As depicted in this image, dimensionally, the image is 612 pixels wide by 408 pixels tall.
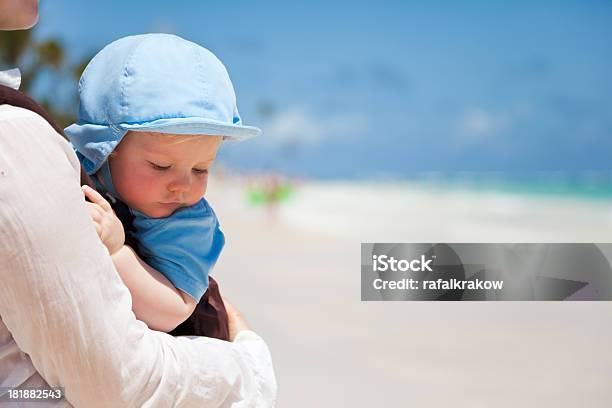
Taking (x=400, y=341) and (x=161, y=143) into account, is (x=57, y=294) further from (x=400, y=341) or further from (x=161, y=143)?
(x=400, y=341)

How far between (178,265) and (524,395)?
11.1 feet

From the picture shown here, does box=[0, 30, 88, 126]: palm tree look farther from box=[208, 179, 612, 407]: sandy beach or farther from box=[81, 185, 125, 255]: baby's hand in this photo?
box=[81, 185, 125, 255]: baby's hand

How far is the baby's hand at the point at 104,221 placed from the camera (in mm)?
1251

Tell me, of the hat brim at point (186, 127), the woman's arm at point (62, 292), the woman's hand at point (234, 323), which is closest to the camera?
the woman's arm at point (62, 292)

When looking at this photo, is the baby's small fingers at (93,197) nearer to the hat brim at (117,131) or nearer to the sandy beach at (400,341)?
the hat brim at (117,131)

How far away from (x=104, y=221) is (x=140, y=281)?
126 mm

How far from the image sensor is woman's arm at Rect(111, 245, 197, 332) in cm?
132

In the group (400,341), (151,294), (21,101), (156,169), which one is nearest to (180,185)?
(156,169)

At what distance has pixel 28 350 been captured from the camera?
112cm

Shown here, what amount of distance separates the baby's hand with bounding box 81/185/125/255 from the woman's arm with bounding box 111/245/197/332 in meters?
0.03

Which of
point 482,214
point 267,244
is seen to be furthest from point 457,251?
point 482,214

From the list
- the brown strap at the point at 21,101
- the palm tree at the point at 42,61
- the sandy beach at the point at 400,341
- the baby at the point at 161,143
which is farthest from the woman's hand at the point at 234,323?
the palm tree at the point at 42,61

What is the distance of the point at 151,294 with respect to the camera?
1.35m

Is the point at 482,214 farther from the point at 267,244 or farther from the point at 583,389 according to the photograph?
the point at 583,389
